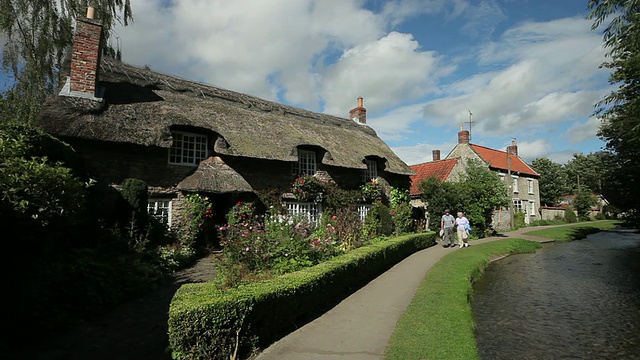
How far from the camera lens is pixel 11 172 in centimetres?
524

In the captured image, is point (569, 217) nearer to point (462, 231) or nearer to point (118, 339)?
point (462, 231)

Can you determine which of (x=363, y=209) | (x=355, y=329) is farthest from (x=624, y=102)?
(x=355, y=329)

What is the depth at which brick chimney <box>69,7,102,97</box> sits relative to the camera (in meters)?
11.0

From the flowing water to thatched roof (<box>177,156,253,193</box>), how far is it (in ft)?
27.5

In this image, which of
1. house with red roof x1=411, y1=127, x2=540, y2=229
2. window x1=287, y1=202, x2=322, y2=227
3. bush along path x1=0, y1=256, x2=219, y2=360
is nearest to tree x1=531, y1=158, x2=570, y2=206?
house with red roof x1=411, y1=127, x2=540, y2=229

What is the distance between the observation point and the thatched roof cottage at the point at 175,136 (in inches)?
420

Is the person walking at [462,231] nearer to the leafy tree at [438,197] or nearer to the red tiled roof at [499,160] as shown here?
the leafy tree at [438,197]

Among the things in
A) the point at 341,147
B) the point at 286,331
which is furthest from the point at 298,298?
the point at 341,147

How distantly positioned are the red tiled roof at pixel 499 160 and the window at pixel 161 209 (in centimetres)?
2768

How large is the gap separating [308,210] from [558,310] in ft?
33.6

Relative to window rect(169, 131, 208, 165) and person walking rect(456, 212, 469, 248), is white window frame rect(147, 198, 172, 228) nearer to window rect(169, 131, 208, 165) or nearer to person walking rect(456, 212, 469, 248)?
window rect(169, 131, 208, 165)

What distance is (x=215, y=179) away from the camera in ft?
39.5

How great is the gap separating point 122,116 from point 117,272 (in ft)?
19.8

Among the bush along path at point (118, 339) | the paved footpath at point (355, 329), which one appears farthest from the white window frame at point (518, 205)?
the bush along path at point (118, 339)
